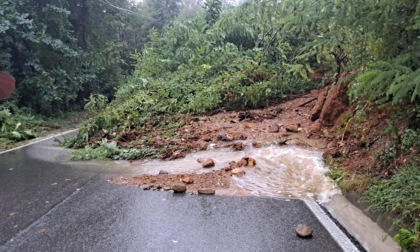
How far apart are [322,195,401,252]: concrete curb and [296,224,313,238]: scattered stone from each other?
41cm

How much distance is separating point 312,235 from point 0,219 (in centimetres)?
382

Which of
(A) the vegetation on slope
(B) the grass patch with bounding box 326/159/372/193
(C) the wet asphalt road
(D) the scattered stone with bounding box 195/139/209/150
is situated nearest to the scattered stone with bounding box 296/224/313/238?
(C) the wet asphalt road

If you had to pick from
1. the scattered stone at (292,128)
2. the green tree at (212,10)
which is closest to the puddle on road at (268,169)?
the scattered stone at (292,128)

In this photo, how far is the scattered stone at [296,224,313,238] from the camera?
3.43m

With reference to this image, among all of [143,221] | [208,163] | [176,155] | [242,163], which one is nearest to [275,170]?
[242,163]

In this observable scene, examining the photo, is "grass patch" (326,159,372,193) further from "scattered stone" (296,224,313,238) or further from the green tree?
the green tree

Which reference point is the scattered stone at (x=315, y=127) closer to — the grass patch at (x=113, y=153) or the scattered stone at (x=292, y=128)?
the scattered stone at (x=292, y=128)

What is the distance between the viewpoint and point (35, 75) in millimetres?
16547

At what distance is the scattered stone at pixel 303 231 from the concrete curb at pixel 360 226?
41 cm

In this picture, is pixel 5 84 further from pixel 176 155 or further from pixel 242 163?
pixel 176 155

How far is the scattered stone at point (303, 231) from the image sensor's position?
3431mm

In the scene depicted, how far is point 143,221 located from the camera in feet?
13.2

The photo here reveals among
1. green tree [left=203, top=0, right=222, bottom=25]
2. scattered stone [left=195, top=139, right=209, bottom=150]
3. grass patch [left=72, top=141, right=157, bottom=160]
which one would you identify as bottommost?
grass patch [left=72, top=141, right=157, bottom=160]

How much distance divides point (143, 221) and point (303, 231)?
1798mm
